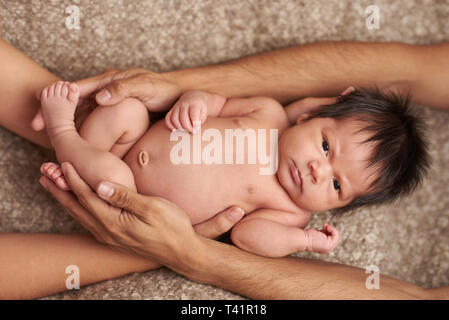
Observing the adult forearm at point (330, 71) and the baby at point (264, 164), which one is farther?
the adult forearm at point (330, 71)

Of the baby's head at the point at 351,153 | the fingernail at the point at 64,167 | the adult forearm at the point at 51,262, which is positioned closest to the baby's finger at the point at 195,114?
the baby's head at the point at 351,153

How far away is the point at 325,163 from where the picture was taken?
124 cm

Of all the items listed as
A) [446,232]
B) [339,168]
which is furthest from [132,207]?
[446,232]

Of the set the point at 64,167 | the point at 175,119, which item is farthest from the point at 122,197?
the point at 175,119

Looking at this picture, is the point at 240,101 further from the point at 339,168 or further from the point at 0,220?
the point at 0,220

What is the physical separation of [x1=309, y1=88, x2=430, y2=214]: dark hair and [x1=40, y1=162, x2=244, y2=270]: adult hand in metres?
0.52

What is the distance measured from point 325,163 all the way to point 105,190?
1.97ft

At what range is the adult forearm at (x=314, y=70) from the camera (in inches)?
58.5

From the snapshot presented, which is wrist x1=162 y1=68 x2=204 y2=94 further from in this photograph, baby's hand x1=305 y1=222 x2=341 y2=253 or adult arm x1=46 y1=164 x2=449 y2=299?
baby's hand x1=305 y1=222 x2=341 y2=253

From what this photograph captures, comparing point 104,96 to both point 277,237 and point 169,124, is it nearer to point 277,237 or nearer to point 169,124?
point 169,124

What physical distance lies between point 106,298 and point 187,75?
0.74 m

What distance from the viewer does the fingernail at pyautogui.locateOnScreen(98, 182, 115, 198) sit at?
1.09 meters

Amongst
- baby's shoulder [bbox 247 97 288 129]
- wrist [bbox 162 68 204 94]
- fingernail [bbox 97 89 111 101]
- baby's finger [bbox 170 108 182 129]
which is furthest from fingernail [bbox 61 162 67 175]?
baby's shoulder [bbox 247 97 288 129]

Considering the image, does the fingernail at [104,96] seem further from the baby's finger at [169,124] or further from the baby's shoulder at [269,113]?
the baby's shoulder at [269,113]
